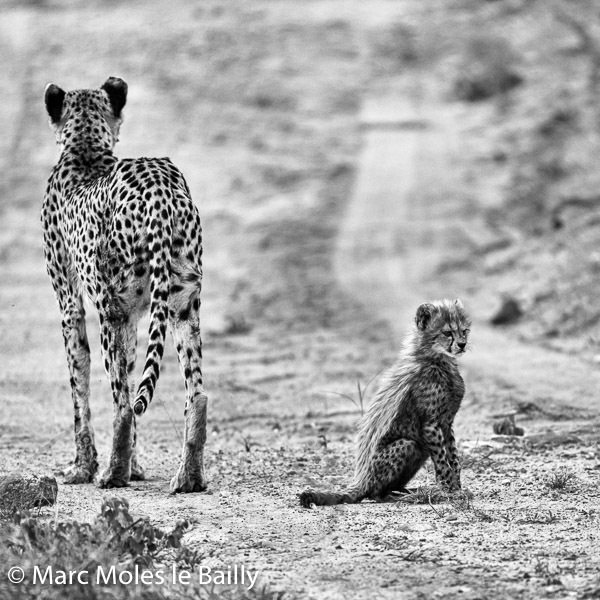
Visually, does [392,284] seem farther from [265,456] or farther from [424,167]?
[265,456]

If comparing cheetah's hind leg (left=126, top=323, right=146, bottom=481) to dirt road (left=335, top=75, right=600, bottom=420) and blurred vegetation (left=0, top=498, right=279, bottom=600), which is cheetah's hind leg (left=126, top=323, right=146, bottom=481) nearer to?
blurred vegetation (left=0, top=498, right=279, bottom=600)

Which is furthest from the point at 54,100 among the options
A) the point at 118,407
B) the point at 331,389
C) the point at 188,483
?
the point at 331,389

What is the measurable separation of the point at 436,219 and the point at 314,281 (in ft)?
13.1

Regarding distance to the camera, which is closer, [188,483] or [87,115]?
[188,483]

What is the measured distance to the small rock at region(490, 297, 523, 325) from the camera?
1565 cm

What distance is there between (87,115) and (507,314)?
26.9 feet

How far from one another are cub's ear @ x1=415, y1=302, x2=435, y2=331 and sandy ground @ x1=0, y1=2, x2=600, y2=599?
1009 mm

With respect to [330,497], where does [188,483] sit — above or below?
below

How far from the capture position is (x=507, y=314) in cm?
1565

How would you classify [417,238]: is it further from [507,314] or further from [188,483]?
[188,483]

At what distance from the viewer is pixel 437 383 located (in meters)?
7.12

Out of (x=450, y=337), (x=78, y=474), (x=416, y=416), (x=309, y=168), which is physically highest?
(x=450, y=337)

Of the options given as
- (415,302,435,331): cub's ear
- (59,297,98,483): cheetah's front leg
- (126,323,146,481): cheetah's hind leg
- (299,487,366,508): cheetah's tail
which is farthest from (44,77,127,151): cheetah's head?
(299,487,366,508): cheetah's tail

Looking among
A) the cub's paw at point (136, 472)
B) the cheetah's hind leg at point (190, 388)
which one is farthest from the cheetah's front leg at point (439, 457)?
the cub's paw at point (136, 472)
